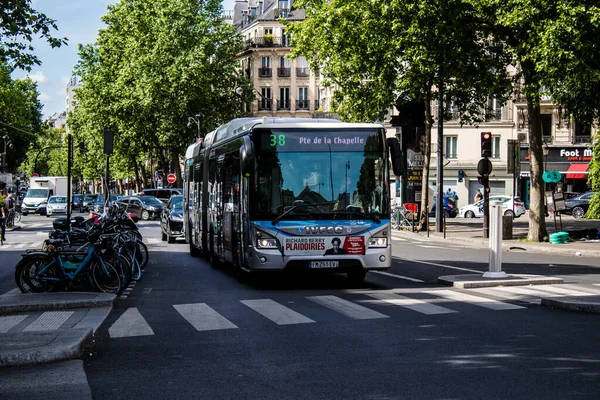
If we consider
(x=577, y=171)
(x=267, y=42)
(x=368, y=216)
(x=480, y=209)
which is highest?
(x=267, y=42)

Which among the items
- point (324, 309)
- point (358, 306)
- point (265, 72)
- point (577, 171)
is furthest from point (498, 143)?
point (324, 309)

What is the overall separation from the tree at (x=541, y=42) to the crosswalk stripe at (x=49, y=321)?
16.8m

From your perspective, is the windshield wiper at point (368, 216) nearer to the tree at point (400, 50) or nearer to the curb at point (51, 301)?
the curb at point (51, 301)

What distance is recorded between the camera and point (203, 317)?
485 inches

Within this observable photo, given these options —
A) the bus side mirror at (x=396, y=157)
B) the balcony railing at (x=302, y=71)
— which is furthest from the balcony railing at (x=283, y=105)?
the bus side mirror at (x=396, y=157)

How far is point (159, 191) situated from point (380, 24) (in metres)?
36.5

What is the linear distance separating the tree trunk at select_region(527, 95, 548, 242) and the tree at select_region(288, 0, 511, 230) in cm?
149

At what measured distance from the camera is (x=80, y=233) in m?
16.5

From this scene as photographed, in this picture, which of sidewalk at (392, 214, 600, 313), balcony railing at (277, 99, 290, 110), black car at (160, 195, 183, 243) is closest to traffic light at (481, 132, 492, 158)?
sidewalk at (392, 214, 600, 313)

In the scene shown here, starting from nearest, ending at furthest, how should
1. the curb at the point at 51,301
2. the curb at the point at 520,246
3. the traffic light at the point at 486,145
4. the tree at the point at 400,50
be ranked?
1. the curb at the point at 51,301
2. the curb at the point at 520,246
3. the tree at the point at 400,50
4. the traffic light at the point at 486,145

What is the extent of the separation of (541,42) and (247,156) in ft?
42.9

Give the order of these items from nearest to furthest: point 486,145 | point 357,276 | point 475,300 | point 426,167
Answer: point 475,300
point 357,276
point 486,145
point 426,167

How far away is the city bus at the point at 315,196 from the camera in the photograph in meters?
15.5

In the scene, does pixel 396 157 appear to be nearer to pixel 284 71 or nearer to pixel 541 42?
pixel 541 42
